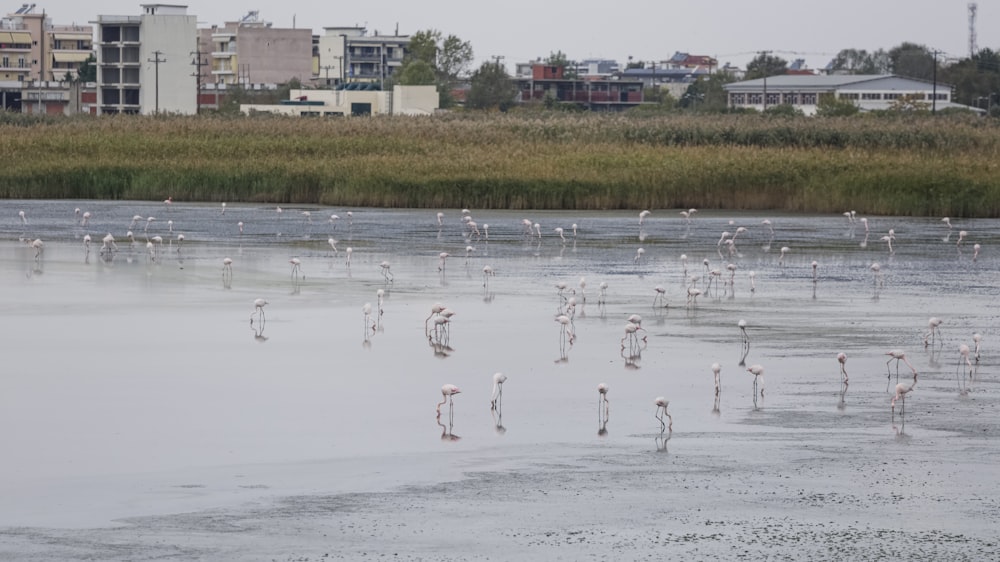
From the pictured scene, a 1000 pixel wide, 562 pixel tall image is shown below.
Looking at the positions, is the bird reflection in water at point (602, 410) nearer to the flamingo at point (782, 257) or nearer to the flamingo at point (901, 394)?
the flamingo at point (901, 394)

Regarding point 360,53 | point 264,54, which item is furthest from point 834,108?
point 360,53

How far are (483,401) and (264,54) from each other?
159 metres

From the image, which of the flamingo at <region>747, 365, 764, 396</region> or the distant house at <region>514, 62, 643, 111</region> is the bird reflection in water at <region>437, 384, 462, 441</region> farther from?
the distant house at <region>514, 62, 643, 111</region>

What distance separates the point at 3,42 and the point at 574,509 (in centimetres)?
18614

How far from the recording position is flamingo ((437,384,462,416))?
449 inches

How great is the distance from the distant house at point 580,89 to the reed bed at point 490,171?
113 metres

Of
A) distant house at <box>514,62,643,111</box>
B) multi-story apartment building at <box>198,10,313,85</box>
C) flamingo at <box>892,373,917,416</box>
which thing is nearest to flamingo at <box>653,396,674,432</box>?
flamingo at <box>892,373,917,416</box>

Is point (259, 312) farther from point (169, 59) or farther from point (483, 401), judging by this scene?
Answer: point (169, 59)

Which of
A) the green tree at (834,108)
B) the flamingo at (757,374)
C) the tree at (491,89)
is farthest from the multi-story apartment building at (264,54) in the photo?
the flamingo at (757,374)

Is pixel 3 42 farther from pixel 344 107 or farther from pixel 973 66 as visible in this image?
pixel 973 66

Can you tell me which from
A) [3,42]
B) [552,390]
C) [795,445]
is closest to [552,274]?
[552,390]

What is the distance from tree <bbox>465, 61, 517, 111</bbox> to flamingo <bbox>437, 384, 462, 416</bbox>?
129122 millimetres

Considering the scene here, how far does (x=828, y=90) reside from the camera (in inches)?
6033

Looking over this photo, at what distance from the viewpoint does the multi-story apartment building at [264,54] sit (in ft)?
545
